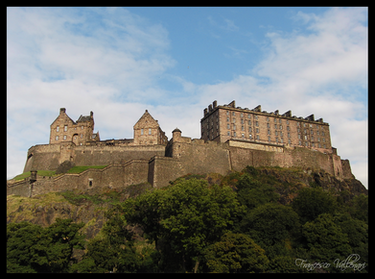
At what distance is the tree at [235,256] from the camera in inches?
1305

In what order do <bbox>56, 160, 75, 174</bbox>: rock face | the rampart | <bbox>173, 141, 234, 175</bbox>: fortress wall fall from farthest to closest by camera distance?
<bbox>56, 160, 75, 174</bbox>: rock face
<bbox>173, 141, 234, 175</bbox>: fortress wall
the rampart

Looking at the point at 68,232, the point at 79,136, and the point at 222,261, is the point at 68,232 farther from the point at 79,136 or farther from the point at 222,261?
the point at 79,136

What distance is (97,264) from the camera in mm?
33969

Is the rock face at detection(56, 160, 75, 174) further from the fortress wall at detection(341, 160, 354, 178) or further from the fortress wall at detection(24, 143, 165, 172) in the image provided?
the fortress wall at detection(341, 160, 354, 178)

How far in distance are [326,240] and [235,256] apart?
34.9ft

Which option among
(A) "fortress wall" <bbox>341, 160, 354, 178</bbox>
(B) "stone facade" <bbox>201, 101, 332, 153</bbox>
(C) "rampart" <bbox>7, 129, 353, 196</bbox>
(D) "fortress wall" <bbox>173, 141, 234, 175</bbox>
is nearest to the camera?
(C) "rampart" <bbox>7, 129, 353, 196</bbox>

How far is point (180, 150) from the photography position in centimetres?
6075

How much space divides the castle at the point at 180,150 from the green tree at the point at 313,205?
18920 mm

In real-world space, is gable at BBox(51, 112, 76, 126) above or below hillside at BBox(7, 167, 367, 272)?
above

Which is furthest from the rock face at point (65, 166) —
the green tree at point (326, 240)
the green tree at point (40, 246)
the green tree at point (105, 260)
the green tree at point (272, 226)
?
the green tree at point (326, 240)

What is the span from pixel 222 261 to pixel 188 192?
8218 mm

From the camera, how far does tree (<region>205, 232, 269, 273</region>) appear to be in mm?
33156

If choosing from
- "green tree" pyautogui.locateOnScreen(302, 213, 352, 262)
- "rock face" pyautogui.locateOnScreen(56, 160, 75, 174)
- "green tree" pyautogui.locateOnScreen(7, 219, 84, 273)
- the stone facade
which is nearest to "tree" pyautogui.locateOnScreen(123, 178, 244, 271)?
"green tree" pyautogui.locateOnScreen(7, 219, 84, 273)

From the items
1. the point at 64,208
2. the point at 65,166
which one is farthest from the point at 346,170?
the point at 64,208
